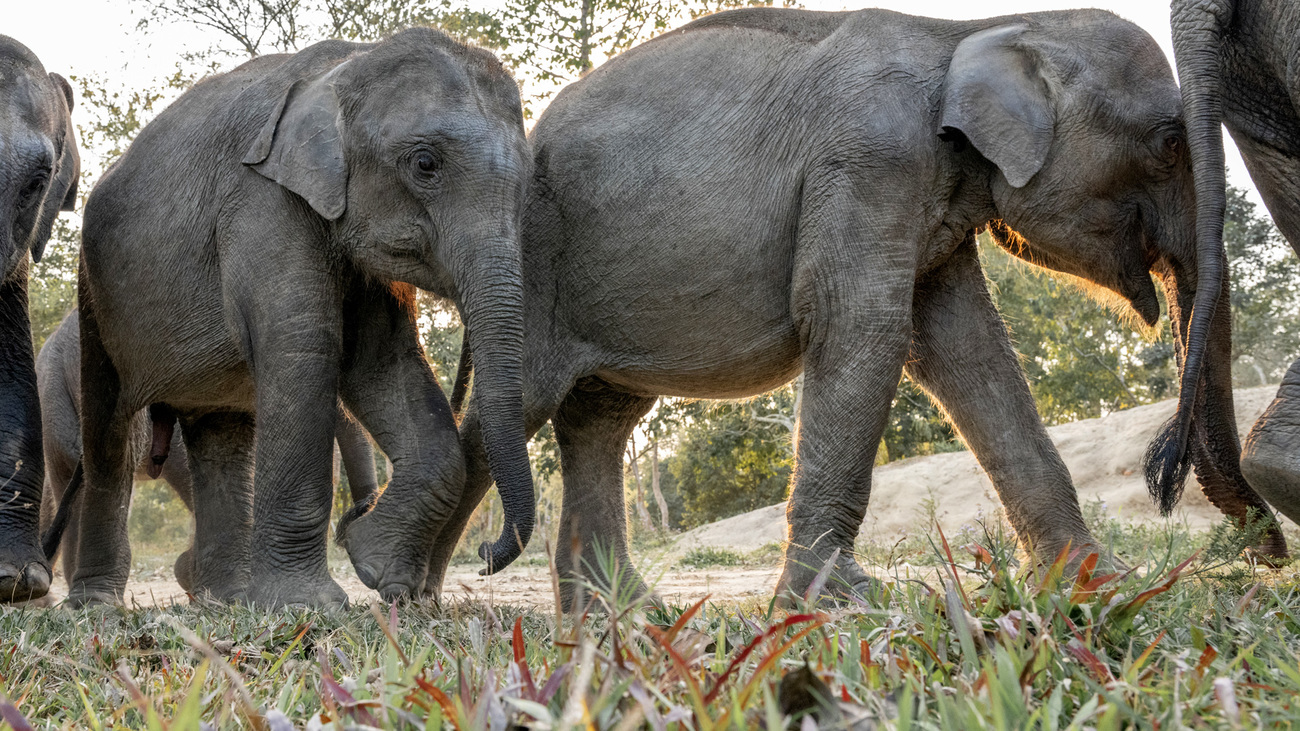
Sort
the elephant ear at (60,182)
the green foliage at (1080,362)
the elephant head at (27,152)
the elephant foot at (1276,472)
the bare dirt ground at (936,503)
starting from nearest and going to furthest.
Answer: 1. the elephant foot at (1276,472)
2. the elephant head at (27,152)
3. the elephant ear at (60,182)
4. the bare dirt ground at (936,503)
5. the green foliage at (1080,362)

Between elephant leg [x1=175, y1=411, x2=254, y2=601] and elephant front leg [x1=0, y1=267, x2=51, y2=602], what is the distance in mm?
779

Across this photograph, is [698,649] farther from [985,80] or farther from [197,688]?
[985,80]

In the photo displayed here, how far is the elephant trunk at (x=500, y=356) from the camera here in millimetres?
4191

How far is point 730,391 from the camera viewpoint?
523 centimetres

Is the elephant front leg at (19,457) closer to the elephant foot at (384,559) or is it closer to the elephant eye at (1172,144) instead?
the elephant foot at (384,559)

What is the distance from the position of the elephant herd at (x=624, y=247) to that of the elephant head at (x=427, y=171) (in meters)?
0.01

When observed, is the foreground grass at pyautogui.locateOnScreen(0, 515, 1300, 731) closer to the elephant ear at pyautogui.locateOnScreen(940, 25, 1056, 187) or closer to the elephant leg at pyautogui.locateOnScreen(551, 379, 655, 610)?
the elephant ear at pyautogui.locateOnScreen(940, 25, 1056, 187)

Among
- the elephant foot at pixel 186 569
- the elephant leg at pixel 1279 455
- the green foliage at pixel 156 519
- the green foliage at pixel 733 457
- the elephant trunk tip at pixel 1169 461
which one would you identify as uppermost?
the elephant leg at pixel 1279 455

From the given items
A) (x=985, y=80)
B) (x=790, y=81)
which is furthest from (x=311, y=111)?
(x=985, y=80)

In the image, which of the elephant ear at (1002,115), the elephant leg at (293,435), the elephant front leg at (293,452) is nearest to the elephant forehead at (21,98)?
the elephant leg at (293,435)

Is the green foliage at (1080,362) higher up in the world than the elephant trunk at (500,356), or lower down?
lower down

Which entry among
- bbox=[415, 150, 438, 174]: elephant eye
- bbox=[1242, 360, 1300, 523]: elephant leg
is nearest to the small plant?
bbox=[415, 150, 438, 174]: elephant eye

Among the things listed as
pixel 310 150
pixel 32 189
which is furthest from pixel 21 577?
pixel 310 150

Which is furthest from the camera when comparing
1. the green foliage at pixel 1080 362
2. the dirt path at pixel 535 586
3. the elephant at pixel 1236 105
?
the green foliage at pixel 1080 362
